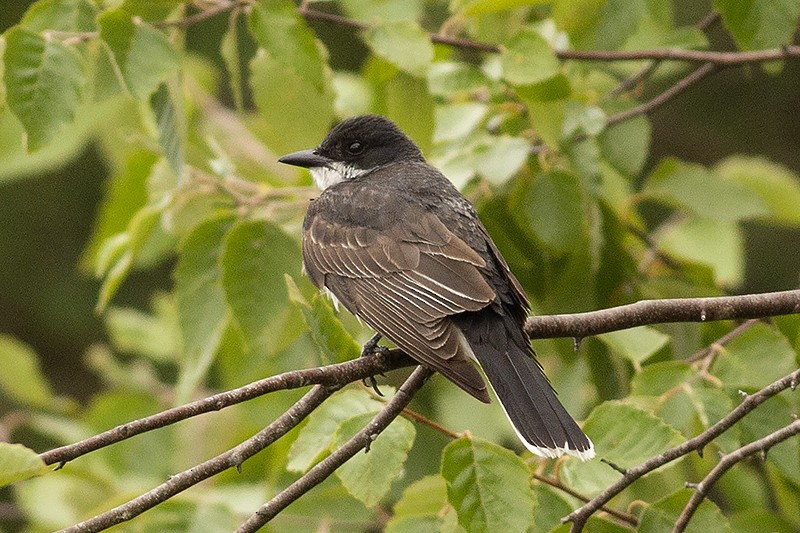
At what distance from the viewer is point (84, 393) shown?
10.6 meters

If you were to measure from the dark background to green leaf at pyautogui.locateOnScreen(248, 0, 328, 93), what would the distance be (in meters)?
5.15

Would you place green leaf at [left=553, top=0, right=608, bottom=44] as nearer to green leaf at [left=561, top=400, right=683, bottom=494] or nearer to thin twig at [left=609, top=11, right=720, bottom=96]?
thin twig at [left=609, top=11, right=720, bottom=96]

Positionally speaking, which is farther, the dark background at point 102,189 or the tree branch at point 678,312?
the dark background at point 102,189

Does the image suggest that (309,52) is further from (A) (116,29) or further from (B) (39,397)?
(B) (39,397)

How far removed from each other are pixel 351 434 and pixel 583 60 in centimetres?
206

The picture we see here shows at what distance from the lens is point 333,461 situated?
2.69 m

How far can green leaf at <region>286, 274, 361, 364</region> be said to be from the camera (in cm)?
279

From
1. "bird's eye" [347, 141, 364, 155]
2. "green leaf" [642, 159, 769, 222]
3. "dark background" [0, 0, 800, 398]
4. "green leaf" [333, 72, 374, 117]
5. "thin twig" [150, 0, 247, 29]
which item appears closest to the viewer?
"thin twig" [150, 0, 247, 29]

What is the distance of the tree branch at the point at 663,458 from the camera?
104 inches

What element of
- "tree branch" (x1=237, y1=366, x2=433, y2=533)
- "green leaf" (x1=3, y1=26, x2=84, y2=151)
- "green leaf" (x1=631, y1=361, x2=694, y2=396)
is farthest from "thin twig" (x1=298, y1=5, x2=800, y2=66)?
"tree branch" (x1=237, y1=366, x2=433, y2=533)

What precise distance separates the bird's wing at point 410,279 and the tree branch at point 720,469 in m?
0.59

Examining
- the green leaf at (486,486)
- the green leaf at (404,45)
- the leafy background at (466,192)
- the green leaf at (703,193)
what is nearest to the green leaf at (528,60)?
the leafy background at (466,192)

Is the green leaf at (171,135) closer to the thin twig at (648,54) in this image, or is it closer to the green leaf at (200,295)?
the green leaf at (200,295)

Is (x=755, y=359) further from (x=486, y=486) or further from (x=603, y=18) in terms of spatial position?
(x=603, y=18)
